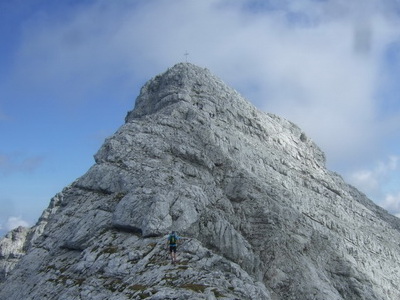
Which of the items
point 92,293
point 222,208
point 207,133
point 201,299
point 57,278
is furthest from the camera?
point 207,133

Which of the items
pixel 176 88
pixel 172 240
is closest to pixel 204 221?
pixel 172 240

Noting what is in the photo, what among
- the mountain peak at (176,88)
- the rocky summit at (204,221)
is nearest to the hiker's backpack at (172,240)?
the rocky summit at (204,221)

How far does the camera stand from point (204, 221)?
5475 cm

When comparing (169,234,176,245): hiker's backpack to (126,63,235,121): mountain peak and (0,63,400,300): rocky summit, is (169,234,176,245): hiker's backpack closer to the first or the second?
(0,63,400,300): rocky summit

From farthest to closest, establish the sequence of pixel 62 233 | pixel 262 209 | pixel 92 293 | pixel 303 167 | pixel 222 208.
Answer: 1. pixel 303 167
2. pixel 262 209
3. pixel 222 208
4. pixel 62 233
5. pixel 92 293

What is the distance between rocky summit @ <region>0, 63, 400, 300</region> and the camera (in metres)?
43.0

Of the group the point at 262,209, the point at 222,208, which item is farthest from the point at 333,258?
the point at 222,208

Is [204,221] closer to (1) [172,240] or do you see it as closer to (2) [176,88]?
(1) [172,240]

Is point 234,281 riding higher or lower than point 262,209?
lower

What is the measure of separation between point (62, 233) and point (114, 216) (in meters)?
10.1

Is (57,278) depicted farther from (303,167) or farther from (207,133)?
(303,167)

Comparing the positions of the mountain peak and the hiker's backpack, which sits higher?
the mountain peak

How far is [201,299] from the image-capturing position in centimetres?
3306

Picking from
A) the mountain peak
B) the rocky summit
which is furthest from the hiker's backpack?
the mountain peak
